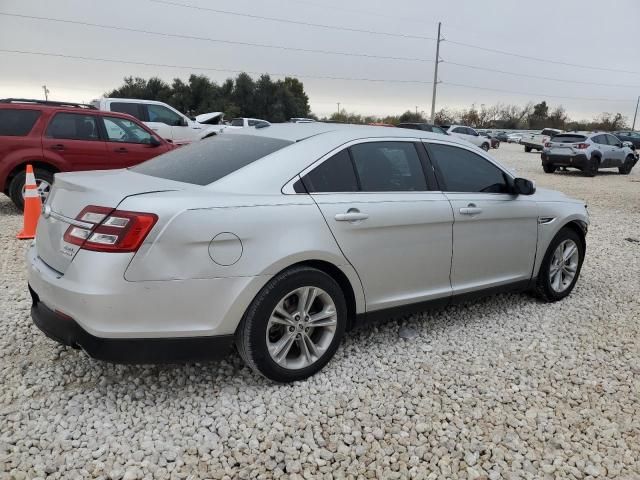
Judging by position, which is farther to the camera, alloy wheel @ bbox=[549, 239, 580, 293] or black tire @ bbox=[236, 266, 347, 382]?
alloy wheel @ bbox=[549, 239, 580, 293]

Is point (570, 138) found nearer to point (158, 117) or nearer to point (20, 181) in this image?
point (158, 117)

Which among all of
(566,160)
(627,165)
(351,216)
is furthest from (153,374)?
(627,165)

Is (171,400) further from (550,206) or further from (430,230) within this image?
(550,206)

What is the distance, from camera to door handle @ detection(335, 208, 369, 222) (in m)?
3.09

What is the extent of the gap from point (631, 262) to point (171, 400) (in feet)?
19.5

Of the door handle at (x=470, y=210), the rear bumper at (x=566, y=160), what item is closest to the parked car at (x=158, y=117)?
the door handle at (x=470, y=210)

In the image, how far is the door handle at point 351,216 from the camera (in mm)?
3088

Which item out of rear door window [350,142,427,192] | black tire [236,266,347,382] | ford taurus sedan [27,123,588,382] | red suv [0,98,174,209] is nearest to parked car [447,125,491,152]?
red suv [0,98,174,209]

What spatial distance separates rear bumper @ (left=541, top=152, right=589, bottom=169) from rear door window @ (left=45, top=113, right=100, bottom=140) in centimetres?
1587

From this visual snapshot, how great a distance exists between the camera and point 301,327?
305 centimetres

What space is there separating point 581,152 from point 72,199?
62.1 ft

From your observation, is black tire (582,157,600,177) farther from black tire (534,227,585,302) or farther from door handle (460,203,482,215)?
door handle (460,203,482,215)

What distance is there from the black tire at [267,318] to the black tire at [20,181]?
647cm

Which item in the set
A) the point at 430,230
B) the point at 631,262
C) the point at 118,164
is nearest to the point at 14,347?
the point at 430,230
